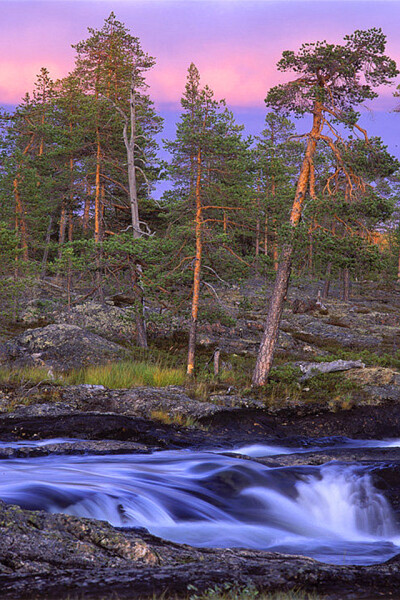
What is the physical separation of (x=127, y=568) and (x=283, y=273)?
1391cm

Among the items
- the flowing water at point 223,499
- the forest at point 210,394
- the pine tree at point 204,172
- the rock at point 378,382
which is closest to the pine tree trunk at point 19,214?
the forest at point 210,394

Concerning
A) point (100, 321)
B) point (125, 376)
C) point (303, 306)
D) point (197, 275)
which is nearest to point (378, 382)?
point (197, 275)

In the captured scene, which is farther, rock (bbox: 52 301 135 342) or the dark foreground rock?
rock (bbox: 52 301 135 342)

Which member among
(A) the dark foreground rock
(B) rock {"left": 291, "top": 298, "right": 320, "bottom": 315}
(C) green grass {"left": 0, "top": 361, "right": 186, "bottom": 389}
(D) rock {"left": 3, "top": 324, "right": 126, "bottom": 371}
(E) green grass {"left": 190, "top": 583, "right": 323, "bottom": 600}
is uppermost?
(B) rock {"left": 291, "top": 298, "right": 320, "bottom": 315}

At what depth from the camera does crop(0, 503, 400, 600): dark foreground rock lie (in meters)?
4.23

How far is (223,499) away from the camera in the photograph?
28.8 ft

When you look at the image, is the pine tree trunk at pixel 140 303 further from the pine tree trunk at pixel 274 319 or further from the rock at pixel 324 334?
the rock at pixel 324 334

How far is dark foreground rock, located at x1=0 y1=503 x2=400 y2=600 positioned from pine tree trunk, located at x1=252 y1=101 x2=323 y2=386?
1241 cm

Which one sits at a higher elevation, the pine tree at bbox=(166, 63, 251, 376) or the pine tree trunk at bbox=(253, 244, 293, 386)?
the pine tree at bbox=(166, 63, 251, 376)

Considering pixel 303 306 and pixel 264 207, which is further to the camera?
pixel 303 306

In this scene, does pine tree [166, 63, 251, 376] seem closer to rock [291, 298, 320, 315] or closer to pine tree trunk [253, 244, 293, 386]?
pine tree trunk [253, 244, 293, 386]

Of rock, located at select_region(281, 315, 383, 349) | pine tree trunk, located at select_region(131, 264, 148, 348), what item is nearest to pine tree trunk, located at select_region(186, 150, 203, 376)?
pine tree trunk, located at select_region(131, 264, 148, 348)

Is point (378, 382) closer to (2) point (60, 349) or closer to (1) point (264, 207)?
(1) point (264, 207)

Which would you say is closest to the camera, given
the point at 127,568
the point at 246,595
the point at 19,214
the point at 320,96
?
the point at 246,595
